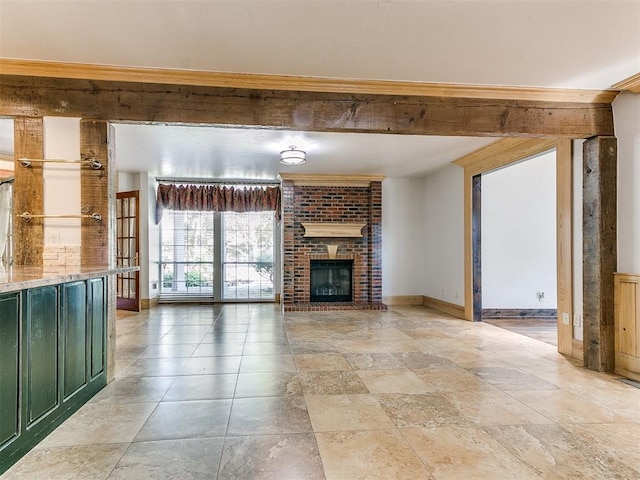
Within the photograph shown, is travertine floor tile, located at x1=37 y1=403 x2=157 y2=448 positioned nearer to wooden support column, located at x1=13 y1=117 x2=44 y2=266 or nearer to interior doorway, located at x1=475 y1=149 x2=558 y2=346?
wooden support column, located at x1=13 y1=117 x2=44 y2=266

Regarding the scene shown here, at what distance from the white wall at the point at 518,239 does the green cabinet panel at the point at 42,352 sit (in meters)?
5.42

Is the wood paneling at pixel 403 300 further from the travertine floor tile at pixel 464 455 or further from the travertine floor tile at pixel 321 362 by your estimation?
the travertine floor tile at pixel 464 455

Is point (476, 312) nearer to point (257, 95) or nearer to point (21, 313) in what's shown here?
point (257, 95)

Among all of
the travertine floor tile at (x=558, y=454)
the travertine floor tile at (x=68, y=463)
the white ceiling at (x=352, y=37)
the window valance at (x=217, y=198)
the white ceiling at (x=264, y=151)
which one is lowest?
the travertine floor tile at (x=558, y=454)

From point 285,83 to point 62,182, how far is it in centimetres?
195

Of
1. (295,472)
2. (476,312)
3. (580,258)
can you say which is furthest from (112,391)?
(476,312)

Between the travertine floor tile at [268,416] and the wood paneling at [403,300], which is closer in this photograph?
the travertine floor tile at [268,416]

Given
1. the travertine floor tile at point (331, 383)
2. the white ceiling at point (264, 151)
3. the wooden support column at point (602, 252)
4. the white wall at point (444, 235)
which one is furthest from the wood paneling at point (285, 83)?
the white wall at point (444, 235)

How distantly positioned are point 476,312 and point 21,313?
5.39m

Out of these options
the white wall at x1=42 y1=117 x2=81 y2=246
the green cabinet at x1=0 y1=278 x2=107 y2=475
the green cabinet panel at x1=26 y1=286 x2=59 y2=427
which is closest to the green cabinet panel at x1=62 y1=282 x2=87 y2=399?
the green cabinet at x1=0 y1=278 x2=107 y2=475

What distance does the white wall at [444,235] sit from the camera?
5.89 m

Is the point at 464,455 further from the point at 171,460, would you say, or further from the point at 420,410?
the point at 171,460

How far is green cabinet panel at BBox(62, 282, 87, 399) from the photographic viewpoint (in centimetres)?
227

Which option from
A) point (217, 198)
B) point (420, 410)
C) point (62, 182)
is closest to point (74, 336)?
point (62, 182)
